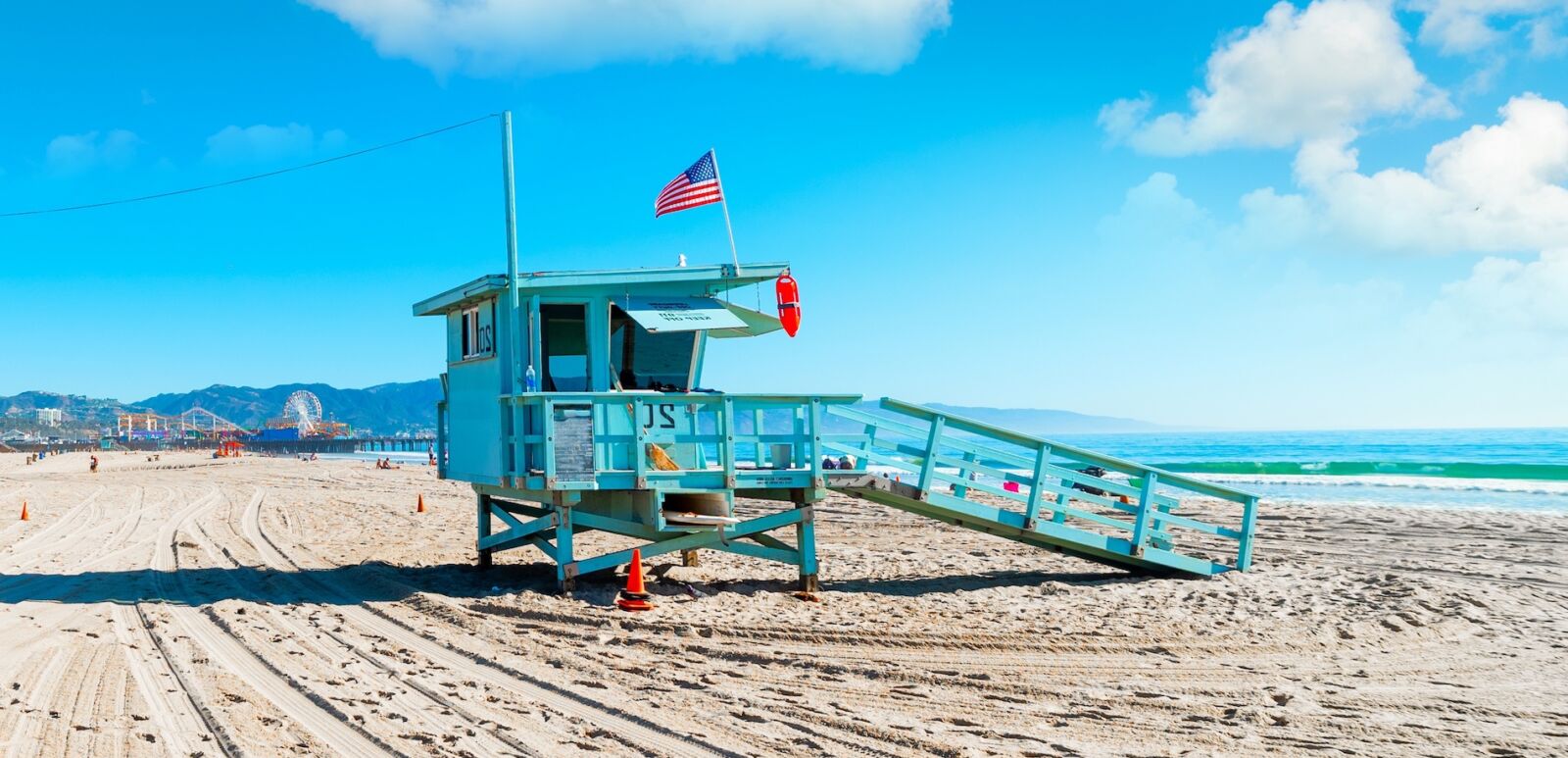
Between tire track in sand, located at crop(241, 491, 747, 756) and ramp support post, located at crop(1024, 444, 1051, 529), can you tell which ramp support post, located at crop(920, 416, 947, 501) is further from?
tire track in sand, located at crop(241, 491, 747, 756)

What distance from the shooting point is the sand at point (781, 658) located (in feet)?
20.0

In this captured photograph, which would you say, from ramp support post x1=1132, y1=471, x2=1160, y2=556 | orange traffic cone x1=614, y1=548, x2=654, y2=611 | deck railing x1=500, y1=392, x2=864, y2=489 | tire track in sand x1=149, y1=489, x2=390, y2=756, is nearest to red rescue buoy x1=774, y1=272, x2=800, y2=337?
deck railing x1=500, y1=392, x2=864, y2=489

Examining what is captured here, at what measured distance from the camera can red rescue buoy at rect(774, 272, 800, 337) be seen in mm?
11797

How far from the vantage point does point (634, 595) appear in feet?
33.4

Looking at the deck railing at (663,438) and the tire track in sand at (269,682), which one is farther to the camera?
the deck railing at (663,438)

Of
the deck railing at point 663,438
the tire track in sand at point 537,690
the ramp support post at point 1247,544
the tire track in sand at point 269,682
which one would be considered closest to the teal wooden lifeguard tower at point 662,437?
the deck railing at point 663,438

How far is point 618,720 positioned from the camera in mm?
6328

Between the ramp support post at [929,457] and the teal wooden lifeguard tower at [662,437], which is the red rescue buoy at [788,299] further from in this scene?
the ramp support post at [929,457]

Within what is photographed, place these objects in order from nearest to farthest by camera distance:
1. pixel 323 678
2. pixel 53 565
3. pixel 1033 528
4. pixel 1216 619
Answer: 1. pixel 323 678
2. pixel 1216 619
3. pixel 1033 528
4. pixel 53 565

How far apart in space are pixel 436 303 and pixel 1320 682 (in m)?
9.99

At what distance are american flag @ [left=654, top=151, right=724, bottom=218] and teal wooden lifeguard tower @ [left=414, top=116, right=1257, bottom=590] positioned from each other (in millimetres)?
1037

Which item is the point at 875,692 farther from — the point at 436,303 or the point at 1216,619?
the point at 436,303

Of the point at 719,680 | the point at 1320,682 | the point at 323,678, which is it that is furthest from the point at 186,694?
the point at 1320,682

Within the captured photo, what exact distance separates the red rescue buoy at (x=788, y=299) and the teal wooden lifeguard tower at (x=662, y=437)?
0.15 meters
